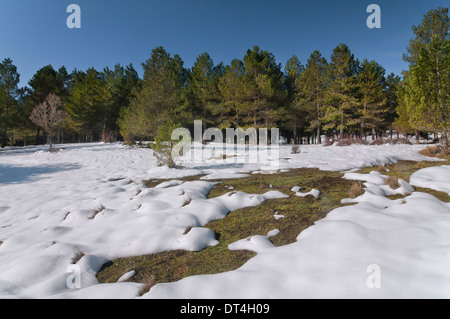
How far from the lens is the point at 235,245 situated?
2936 millimetres

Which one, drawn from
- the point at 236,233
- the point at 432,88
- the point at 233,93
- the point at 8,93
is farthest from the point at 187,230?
the point at 8,93

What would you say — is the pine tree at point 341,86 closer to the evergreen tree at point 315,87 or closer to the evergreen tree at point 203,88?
the evergreen tree at point 315,87

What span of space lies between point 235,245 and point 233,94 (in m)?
23.5

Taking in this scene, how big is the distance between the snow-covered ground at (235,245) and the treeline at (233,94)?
1545cm

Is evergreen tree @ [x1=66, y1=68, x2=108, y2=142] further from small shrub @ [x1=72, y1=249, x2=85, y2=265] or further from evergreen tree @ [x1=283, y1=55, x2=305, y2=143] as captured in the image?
small shrub @ [x1=72, y1=249, x2=85, y2=265]

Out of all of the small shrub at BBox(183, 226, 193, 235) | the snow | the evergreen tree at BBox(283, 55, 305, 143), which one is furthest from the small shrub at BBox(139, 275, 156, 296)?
the evergreen tree at BBox(283, 55, 305, 143)

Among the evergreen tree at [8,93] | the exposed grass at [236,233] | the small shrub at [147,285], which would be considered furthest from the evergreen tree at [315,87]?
the evergreen tree at [8,93]

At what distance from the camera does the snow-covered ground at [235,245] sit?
1.89 meters

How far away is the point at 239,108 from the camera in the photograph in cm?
2394

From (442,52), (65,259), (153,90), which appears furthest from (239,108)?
(65,259)

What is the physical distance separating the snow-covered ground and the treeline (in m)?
15.5
